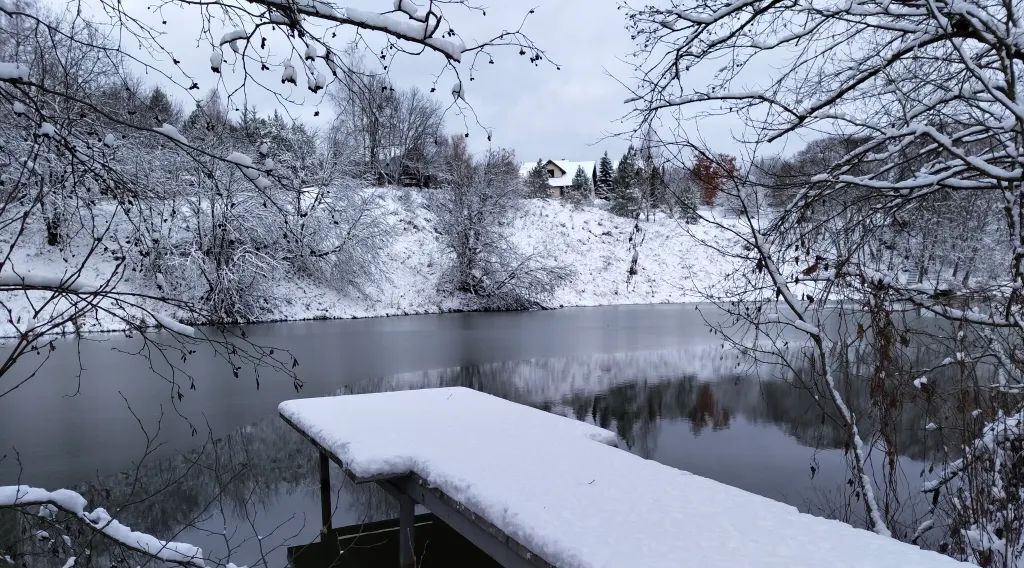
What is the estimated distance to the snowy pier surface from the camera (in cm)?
292

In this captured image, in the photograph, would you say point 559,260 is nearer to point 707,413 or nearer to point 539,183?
point 539,183

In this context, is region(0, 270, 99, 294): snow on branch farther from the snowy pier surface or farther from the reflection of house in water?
the reflection of house in water

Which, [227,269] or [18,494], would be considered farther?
[227,269]

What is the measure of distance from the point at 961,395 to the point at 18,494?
13.2 ft

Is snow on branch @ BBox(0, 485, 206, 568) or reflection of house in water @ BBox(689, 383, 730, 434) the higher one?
snow on branch @ BBox(0, 485, 206, 568)

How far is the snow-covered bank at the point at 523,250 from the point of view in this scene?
1906 cm

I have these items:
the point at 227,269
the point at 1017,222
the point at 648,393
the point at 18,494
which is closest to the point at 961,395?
the point at 1017,222

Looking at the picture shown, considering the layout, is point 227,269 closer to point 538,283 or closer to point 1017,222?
point 538,283

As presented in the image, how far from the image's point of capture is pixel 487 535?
3648mm

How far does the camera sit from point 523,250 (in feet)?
95.3

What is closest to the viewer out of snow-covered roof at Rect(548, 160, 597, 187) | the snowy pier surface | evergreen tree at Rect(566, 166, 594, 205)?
the snowy pier surface

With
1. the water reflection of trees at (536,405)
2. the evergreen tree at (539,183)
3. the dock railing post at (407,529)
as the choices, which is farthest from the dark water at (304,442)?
the evergreen tree at (539,183)

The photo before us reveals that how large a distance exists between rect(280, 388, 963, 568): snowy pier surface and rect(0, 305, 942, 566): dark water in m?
0.82

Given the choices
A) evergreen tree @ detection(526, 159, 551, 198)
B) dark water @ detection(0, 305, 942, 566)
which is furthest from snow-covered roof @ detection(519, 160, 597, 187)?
dark water @ detection(0, 305, 942, 566)
